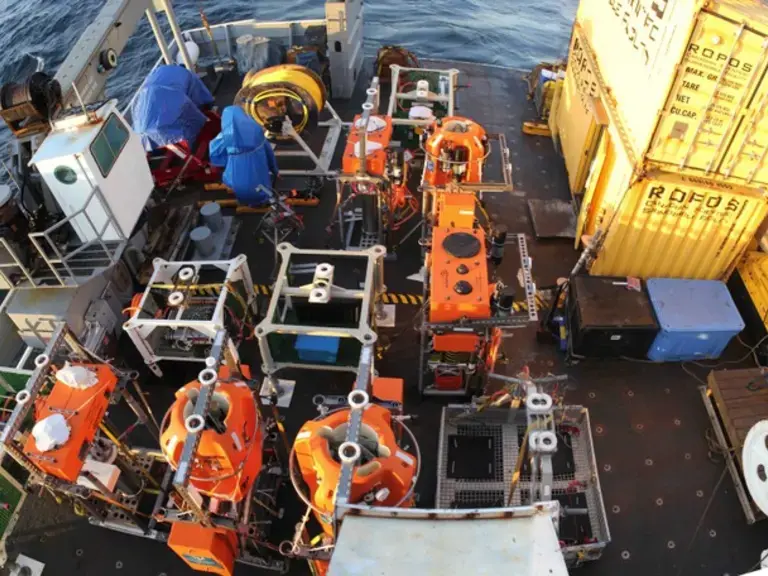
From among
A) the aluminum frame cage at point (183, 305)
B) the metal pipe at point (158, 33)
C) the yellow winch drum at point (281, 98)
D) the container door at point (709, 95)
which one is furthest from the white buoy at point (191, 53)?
the container door at point (709, 95)

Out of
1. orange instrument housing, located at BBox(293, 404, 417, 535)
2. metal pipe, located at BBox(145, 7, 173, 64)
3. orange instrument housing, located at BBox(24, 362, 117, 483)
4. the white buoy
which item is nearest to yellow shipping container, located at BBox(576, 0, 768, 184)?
orange instrument housing, located at BBox(293, 404, 417, 535)

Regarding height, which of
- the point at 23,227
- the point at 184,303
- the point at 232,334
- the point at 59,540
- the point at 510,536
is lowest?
the point at 59,540

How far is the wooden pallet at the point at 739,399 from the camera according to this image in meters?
9.84

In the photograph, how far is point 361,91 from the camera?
1909 centimetres

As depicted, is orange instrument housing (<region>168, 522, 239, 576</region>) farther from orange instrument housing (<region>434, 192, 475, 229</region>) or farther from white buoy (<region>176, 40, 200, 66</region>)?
white buoy (<region>176, 40, 200, 66</region>)

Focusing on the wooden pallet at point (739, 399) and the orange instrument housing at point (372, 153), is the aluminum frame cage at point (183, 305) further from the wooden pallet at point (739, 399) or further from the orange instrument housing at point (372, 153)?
the wooden pallet at point (739, 399)

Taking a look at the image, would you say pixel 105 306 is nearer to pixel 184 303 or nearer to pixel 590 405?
pixel 184 303

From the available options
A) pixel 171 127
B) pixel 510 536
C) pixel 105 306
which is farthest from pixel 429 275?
pixel 171 127

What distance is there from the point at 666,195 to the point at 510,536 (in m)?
7.73

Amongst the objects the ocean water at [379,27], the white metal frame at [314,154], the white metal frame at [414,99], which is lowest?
the ocean water at [379,27]

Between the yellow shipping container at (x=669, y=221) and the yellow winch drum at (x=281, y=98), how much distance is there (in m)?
7.65

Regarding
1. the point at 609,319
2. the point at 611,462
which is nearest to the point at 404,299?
the point at 609,319

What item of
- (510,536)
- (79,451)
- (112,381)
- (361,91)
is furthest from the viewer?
(361,91)

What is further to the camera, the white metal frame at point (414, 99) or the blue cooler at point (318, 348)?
the white metal frame at point (414, 99)
